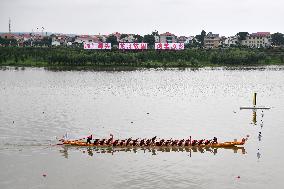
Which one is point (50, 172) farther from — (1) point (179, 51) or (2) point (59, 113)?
(1) point (179, 51)

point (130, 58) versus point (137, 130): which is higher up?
point (130, 58)

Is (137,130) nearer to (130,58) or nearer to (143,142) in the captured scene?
(143,142)

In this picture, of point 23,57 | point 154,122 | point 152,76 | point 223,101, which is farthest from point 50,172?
point 23,57

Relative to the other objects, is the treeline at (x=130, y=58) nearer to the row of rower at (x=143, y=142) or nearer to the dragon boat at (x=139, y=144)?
the dragon boat at (x=139, y=144)

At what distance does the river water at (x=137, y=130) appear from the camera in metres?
33.5

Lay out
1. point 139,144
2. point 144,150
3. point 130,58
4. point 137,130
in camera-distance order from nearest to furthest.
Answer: point 144,150, point 139,144, point 137,130, point 130,58

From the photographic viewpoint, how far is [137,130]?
161ft

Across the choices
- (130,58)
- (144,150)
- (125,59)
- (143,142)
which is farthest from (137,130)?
(130,58)

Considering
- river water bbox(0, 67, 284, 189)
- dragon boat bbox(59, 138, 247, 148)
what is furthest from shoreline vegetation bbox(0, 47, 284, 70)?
dragon boat bbox(59, 138, 247, 148)

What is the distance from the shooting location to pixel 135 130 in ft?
161

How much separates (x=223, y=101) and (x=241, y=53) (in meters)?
80.1

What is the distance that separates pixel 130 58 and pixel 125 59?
69.8 inches

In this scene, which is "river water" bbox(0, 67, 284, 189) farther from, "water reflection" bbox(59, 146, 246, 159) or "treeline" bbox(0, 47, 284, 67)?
"treeline" bbox(0, 47, 284, 67)

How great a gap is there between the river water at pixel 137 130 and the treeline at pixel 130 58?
33886 millimetres
